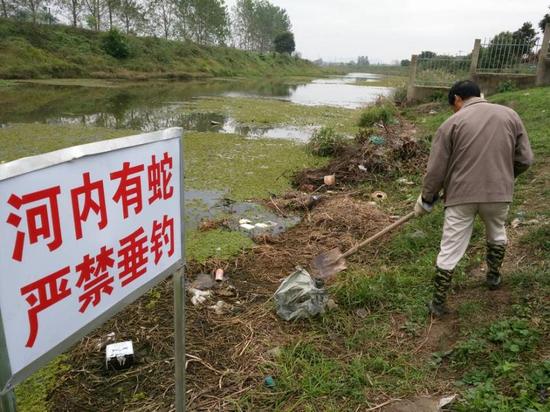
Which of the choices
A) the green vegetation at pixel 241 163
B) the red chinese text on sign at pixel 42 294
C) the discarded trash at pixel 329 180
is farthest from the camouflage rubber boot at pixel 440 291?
the discarded trash at pixel 329 180

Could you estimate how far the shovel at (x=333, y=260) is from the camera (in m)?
3.47

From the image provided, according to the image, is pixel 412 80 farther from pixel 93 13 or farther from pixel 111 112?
pixel 93 13

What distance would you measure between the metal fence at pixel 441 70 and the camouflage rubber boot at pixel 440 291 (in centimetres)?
A: 1210

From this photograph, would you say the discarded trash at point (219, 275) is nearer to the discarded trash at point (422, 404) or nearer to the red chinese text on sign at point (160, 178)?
the discarded trash at point (422, 404)

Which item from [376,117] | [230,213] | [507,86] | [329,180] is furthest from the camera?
[507,86]

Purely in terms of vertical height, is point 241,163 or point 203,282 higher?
point 241,163

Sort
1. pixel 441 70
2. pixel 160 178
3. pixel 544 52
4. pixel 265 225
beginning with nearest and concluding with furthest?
pixel 160 178 < pixel 265 225 < pixel 544 52 < pixel 441 70

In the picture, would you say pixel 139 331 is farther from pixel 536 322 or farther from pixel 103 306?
pixel 536 322

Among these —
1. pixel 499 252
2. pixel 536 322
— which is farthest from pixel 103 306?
pixel 499 252

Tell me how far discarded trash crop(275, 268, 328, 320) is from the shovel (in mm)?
552

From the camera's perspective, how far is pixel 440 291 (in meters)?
2.76

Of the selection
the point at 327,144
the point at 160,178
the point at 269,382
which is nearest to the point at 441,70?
the point at 327,144

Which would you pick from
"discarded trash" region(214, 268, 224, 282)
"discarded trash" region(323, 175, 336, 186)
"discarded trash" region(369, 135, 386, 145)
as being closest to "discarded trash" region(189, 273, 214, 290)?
"discarded trash" region(214, 268, 224, 282)

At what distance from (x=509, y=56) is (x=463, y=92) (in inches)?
456
